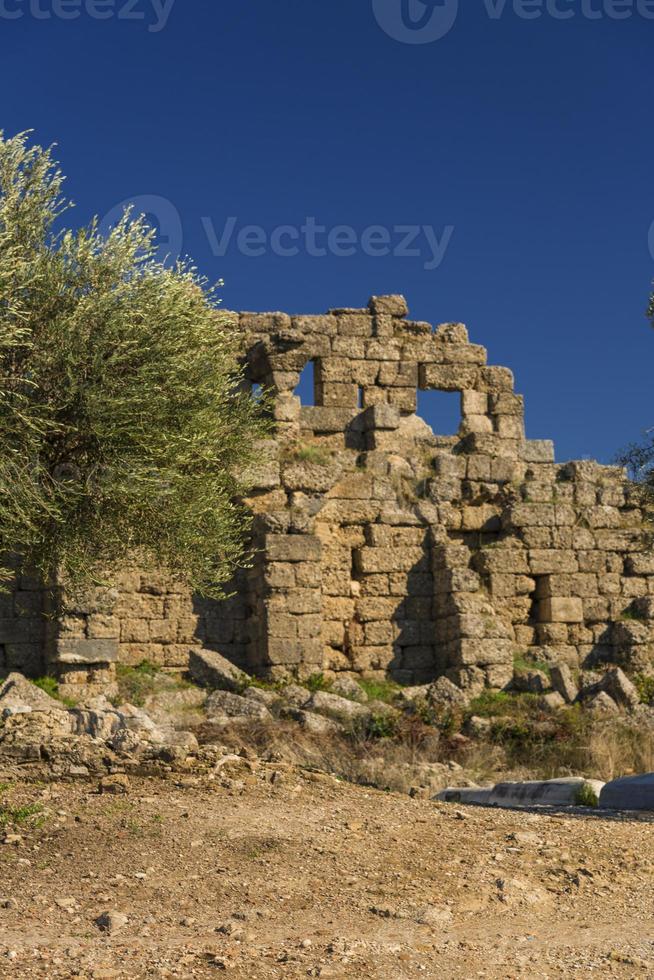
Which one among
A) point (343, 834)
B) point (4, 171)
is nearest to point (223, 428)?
point (4, 171)

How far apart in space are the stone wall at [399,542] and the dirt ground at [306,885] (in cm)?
897

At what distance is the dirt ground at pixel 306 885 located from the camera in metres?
7.06

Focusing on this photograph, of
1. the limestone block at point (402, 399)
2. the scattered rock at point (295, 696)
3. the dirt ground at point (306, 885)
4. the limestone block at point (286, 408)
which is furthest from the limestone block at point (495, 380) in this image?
the dirt ground at point (306, 885)

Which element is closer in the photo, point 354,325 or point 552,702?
point 552,702

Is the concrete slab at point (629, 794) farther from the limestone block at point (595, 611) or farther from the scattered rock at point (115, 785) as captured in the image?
the limestone block at point (595, 611)

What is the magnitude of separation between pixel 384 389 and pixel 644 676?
698 centimetres

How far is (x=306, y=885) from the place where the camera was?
833 centimetres

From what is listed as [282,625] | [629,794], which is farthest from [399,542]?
[629,794]

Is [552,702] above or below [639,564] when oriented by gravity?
below

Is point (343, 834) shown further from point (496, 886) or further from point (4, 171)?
point (4, 171)

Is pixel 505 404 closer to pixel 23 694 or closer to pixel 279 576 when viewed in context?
pixel 279 576

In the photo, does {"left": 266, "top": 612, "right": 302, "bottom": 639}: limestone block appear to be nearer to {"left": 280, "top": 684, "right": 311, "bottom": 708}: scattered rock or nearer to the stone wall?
the stone wall

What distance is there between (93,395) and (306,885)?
602 cm

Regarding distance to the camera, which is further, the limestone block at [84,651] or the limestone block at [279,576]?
the limestone block at [279,576]
